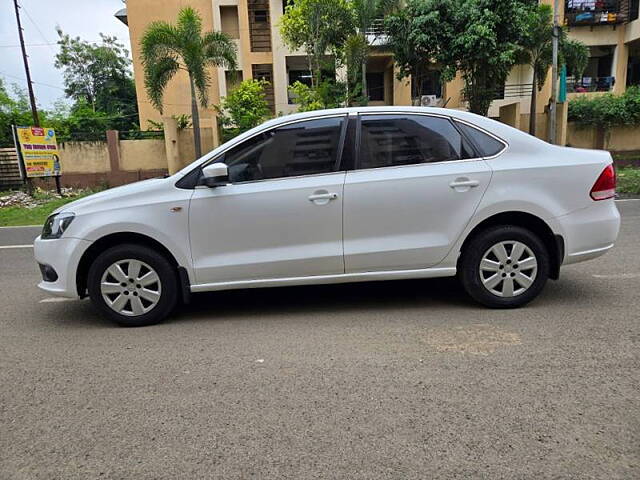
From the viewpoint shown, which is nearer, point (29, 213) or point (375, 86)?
point (29, 213)

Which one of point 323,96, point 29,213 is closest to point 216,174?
point 29,213

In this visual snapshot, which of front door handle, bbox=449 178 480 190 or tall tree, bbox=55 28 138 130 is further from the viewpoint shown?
tall tree, bbox=55 28 138 130

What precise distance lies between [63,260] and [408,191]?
9.87ft

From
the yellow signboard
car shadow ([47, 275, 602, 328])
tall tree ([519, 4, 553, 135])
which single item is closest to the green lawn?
the yellow signboard

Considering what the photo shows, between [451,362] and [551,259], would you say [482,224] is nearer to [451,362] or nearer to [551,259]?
[551,259]

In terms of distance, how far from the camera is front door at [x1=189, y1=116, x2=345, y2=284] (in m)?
4.18

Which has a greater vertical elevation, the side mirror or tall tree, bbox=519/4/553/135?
tall tree, bbox=519/4/553/135

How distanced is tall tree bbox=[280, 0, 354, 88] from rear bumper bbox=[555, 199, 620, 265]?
16917mm

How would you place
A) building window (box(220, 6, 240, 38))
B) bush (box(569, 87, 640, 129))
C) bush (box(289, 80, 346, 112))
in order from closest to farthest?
bush (box(289, 80, 346, 112)), bush (box(569, 87, 640, 129)), building window (box(220, 6, 240, 38))

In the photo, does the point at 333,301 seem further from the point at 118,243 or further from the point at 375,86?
the point at 375,86

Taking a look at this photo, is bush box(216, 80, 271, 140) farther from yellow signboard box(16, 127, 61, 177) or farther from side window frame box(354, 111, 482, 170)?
side window frame box(354, 111, 482, 170)

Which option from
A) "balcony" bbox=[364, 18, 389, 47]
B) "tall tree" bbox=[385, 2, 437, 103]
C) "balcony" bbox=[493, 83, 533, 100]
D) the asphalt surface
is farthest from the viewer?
"balcony" bbox=[493, 83, 533, 100]

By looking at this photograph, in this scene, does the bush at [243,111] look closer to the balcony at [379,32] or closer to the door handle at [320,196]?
the balcony at [379,32]

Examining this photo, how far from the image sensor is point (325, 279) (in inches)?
170
